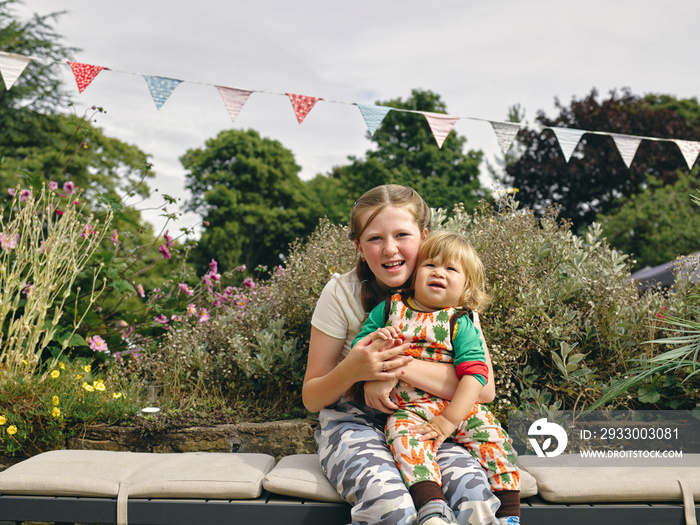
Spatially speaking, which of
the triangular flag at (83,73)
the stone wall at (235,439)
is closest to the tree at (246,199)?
the triangular flag at (83,73)

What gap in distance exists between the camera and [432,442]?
205 cm

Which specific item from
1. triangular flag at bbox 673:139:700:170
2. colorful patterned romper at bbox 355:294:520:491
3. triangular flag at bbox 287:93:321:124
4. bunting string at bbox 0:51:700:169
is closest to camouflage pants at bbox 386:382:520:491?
colorful patterned romper at bbox 355:294:520:491

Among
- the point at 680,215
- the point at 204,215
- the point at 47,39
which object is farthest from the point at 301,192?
the point at 680,215

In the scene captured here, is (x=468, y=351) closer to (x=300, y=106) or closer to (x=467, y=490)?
(x=467, y=490)

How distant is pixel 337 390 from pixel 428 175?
18.8 metres

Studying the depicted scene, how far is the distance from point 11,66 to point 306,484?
442 cm

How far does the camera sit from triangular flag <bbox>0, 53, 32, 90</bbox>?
453 centimetres

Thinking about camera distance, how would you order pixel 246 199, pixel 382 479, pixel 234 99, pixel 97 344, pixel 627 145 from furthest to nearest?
pixel 246 199
pixel 627 145
pixel 234 99
pixel 97 344
pixel 382 479

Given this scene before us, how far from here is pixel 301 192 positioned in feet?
86.8

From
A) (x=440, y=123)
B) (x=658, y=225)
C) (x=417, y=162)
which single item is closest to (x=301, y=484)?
(x=440, y=123)

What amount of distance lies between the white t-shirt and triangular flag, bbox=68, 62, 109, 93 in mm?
3559

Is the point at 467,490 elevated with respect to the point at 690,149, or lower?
lower
